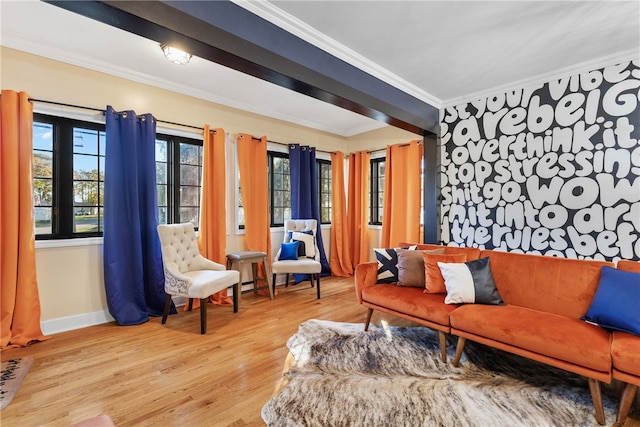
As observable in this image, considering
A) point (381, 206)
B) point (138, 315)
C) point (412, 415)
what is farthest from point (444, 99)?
point (138, 315)

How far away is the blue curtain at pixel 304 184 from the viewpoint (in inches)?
188

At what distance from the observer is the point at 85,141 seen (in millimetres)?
3119

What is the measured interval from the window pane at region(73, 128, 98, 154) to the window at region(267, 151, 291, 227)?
218 centimetres

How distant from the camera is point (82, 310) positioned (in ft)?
10.0

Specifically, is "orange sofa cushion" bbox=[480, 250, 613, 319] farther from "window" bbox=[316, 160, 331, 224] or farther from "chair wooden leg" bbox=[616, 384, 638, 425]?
"window" bbox=[316, 160, 331, 224]

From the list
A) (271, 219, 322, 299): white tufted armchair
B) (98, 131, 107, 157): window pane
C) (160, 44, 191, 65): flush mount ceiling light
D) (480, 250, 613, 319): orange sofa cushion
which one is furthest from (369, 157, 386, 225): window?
(98, 131, 107, 157): window pane

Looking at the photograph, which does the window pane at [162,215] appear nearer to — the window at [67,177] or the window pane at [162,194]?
the window pane at [162,194]

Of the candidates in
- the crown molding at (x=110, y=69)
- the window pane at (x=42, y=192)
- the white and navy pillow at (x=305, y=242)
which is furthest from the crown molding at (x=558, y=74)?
the window pane at (x=42, y=192)

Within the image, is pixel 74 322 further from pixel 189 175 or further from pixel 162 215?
pixel 189 175

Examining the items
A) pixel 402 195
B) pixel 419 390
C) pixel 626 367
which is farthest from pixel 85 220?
pixel 626 367

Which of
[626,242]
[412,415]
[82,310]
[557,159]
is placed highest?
[557,159]

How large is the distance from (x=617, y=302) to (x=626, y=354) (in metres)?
0.40

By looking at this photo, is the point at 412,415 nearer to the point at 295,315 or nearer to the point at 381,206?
the point at 295,315

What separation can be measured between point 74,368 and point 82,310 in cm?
98
